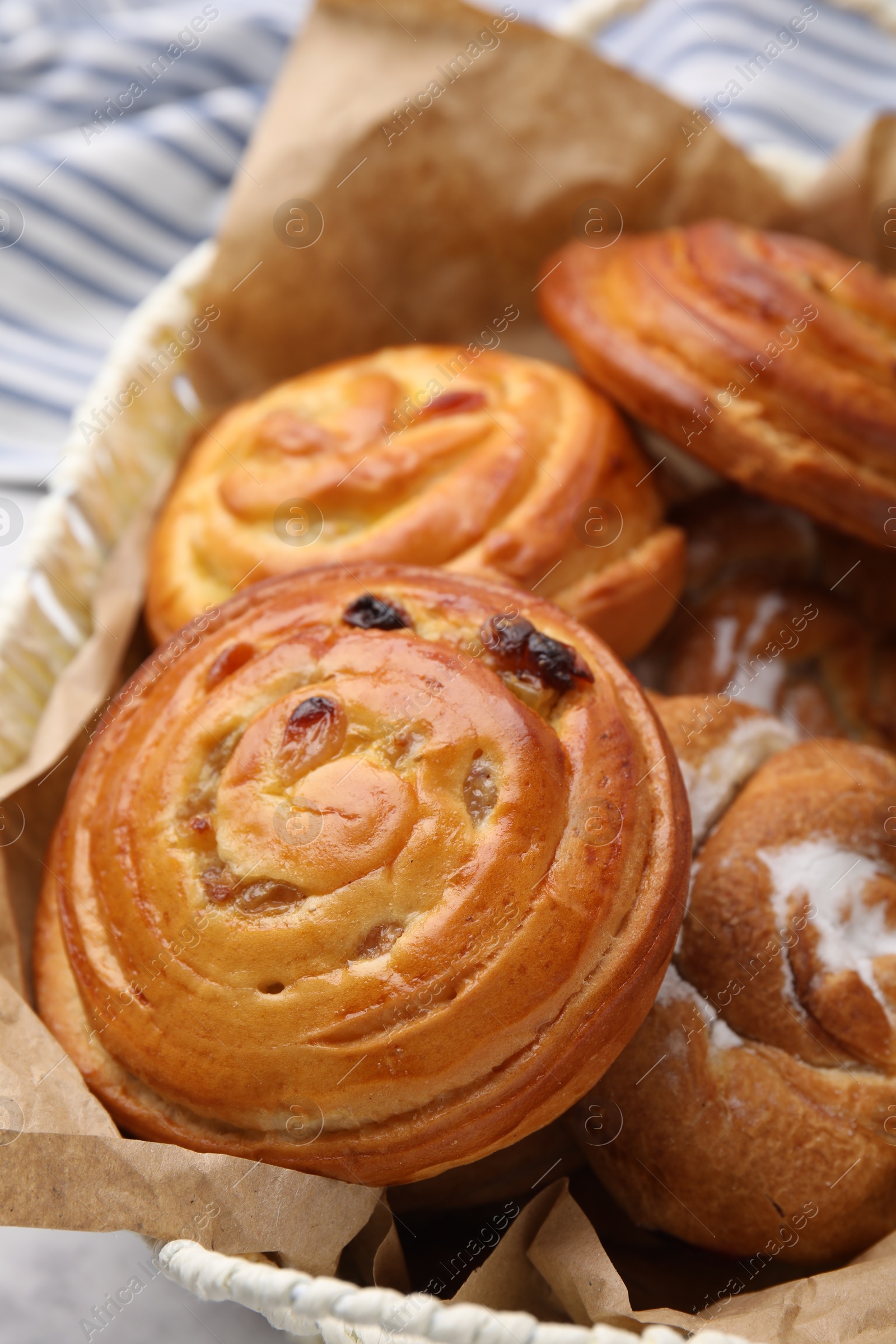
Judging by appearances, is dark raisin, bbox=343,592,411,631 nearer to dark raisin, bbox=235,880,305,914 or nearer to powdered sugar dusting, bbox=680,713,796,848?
dark raisin, bbox=235,880,305,914

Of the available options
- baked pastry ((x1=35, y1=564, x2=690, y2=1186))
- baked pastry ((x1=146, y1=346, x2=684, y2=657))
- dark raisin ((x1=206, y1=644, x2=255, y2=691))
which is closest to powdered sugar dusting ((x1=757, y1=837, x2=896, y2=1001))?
baked pastry ((x1=35, y1=564, x2=690, y2=1186))

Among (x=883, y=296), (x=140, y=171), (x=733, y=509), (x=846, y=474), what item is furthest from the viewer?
(x=140, y=171)

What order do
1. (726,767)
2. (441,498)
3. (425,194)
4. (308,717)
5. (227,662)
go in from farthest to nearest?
(425,194), (441,498), (726,767), (227,662), (308,717)

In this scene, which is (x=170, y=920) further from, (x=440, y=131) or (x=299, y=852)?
(x=440, y=131)

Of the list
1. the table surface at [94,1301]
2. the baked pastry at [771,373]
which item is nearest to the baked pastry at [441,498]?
the baked pastry at [771,373]

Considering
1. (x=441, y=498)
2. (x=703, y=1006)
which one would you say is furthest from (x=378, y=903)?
(x=441, y=498)

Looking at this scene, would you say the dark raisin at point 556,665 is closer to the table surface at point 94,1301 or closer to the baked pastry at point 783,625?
the baked pastry at point 783,625

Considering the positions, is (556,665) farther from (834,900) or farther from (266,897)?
(834,900)

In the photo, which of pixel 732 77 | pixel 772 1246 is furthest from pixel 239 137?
pixel 772 1246
